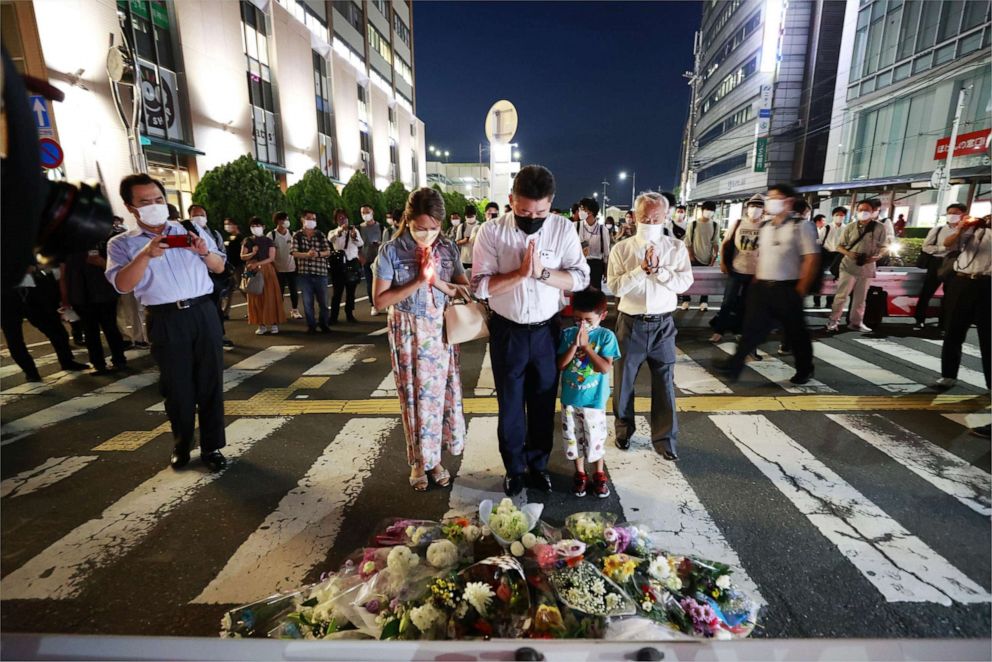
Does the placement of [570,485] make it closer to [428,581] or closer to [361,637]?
[428,581]

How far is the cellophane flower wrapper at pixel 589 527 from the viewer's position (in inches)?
91.7

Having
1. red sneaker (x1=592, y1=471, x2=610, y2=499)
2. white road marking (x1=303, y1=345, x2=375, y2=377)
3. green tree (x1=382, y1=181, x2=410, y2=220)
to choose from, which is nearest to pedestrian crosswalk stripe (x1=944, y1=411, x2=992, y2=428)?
red sneaker (x1=592, y1=471, x2=610, y2=499)

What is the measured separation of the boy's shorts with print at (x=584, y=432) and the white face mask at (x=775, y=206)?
2860mm

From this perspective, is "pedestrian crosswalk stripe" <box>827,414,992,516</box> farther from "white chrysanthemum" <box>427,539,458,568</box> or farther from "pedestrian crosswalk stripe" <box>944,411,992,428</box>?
"white chrysanthemum" <box>427,539,458,568</box>

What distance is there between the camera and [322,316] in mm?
8617

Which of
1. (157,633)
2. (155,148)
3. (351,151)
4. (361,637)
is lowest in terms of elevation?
(157,633)

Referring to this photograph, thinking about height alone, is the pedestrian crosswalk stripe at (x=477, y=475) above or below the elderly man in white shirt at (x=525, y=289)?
below

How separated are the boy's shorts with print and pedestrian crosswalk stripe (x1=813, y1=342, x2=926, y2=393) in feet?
13.5

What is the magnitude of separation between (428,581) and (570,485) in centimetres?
171

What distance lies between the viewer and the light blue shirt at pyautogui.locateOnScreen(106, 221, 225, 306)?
3.20m

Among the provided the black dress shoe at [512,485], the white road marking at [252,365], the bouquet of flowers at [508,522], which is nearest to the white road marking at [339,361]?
the white road marking at [252,365]

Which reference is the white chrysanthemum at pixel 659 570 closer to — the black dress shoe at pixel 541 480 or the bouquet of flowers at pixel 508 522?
the bouquet of flowers at pixel 508 522

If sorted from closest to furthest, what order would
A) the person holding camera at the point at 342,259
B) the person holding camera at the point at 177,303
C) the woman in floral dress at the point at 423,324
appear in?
the woman in floral dress at the point at 423,324 → the person holding camera at the point at 177,303 → the person holding camera at the point at 342,259

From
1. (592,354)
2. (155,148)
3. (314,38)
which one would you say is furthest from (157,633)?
(314,38)
